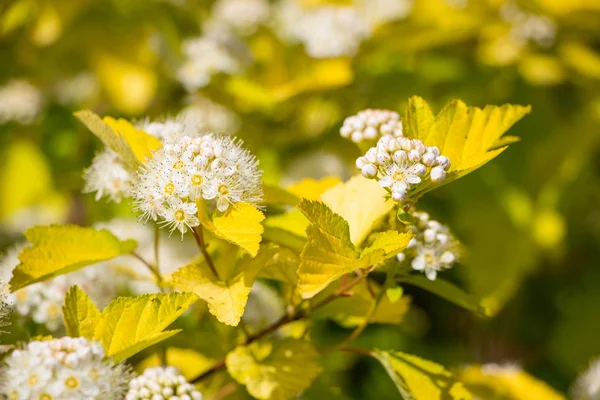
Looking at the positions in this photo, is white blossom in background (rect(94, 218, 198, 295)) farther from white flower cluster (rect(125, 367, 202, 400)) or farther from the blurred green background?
white flower cluster (rect(125, 367, 202, 400))

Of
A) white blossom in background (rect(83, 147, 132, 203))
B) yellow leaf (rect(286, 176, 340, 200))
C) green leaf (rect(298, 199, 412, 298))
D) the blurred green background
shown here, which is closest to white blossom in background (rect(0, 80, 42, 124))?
the blurred green background

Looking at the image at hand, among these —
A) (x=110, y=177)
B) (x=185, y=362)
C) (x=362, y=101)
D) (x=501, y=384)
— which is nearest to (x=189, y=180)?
(x=110, y=177)

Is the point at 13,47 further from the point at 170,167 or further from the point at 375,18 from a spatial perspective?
the point at 170,167

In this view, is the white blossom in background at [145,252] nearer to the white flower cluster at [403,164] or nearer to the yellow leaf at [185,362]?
the yellow leaf at [185,362]

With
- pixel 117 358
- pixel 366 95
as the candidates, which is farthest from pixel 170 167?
pixel 366 95

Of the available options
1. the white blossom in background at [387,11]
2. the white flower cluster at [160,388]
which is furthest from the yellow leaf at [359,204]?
the white blossom in background at [387,11]

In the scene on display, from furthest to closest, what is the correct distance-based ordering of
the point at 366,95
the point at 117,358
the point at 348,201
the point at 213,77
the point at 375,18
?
the point at 375,18 → the point at 366,95 → the point at 213,77 → the point at 348,201 → the point at 117,358
